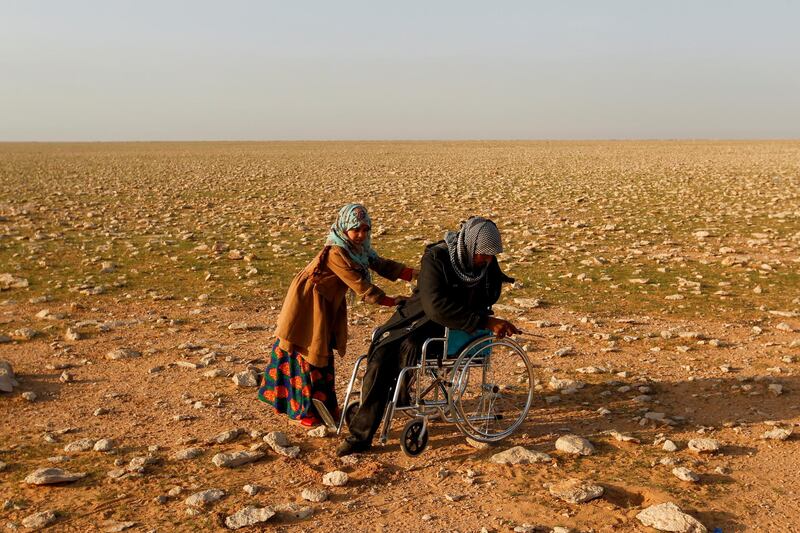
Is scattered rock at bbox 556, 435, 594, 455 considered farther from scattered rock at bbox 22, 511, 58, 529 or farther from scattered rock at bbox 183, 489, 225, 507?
scattered rock at bbox 22, 511, 58, 529

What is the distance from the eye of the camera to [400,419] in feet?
19.2

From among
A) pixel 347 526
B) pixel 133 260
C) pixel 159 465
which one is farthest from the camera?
pixel 133 260

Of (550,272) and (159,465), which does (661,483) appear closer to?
(159,465)

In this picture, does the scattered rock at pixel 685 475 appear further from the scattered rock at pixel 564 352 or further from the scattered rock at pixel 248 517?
the scattered rock at pixel 564 352

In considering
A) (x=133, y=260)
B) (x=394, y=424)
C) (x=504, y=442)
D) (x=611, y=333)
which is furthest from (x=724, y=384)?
(x=133, y=260)

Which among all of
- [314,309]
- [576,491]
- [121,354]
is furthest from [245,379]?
[576,491]

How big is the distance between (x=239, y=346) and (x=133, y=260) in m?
5.74

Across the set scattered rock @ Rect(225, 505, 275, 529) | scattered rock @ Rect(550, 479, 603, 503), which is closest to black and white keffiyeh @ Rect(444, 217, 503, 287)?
scattered rock @ Rect(550, 479, 603, 503)

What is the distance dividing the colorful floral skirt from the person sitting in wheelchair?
499 millimetres

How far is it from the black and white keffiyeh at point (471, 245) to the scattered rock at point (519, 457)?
1.14 m

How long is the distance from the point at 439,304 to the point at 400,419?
1325 mm

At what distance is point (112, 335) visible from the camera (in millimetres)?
8141

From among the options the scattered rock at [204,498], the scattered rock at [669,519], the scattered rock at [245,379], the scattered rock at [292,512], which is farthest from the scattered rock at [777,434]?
the scattered rock at [245,379]

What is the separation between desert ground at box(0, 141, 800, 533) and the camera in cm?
437
